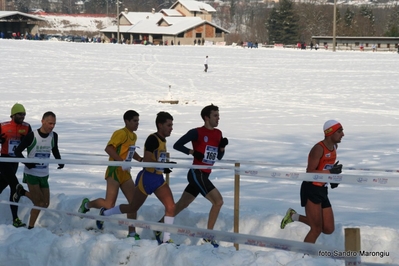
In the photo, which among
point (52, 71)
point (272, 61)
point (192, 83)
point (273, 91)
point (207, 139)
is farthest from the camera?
point (272, 61)

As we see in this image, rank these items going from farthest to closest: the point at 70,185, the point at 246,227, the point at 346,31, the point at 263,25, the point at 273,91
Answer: the point at 263,25, the point at 346,31, the point at 273,91, the point at 70,185, the point at 246,227

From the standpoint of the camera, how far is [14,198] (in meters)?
8.73

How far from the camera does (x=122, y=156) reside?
8.00 meters

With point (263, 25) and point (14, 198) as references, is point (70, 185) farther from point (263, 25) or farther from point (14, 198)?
point (263, 25)

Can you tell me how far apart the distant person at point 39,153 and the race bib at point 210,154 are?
71.4 inches

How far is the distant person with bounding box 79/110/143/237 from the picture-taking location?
7914 millimetres

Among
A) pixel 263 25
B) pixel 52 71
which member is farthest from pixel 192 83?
pixel 263 25

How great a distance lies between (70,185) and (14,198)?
2.86m

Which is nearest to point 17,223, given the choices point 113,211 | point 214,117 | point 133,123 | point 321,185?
point 113,211

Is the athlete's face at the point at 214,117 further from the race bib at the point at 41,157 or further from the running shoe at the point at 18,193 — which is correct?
the running shoe at the point at 18,193

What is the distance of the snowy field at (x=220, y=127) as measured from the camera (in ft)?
23.5

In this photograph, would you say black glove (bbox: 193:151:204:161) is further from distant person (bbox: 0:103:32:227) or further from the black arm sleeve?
distant person (bbox: 0:103:32:227)

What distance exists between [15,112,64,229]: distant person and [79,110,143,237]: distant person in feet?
2.00

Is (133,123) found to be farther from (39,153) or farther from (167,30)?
(167,30)
